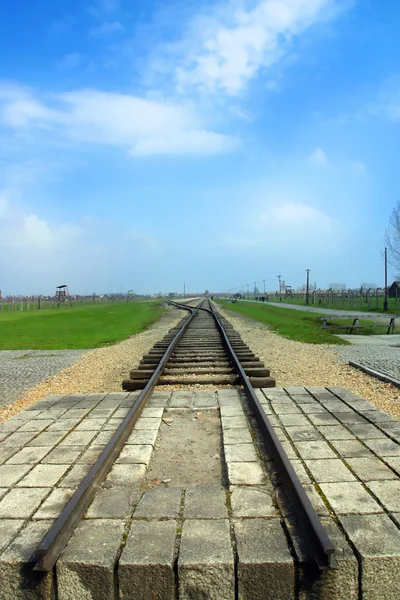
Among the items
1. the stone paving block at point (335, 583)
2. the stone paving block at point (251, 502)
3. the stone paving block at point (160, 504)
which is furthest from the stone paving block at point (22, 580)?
the stone paving block at point (335, 583)

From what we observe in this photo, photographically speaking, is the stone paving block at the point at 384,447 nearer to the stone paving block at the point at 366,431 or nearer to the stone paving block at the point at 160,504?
the stone paving block at the point at 366,431

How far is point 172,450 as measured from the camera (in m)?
4.32

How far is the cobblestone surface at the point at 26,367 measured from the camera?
824cm

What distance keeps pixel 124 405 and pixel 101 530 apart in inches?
122

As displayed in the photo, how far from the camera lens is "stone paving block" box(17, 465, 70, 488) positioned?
11.5 ft

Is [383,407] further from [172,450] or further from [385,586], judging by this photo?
[385,586]

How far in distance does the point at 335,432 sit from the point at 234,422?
1.10 metres

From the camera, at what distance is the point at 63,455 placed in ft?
13.5

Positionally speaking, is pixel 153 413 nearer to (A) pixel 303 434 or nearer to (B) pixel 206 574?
(A) pixel 303 434

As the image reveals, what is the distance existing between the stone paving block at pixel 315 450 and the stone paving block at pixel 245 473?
0.52m

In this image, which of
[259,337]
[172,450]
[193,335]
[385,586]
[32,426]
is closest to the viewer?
[385,586]

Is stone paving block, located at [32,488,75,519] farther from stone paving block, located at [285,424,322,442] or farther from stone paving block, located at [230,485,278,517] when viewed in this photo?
stone paving block, located at [285,424,322,442]

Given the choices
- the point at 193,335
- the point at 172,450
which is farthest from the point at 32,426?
the point at 193,335

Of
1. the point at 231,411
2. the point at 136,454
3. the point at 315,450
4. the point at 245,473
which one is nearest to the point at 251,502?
the point at 245,473
